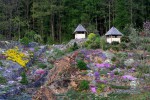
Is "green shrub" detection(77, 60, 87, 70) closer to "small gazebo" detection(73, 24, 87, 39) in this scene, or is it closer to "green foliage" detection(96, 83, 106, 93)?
"green foliage" detection(96, 83, 106, 93)

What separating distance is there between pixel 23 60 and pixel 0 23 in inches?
877

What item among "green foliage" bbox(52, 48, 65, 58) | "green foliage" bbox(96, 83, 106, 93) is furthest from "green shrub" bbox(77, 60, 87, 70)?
"green foliage" bbox(52, 48, 65, 58)

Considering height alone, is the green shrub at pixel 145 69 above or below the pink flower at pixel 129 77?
above

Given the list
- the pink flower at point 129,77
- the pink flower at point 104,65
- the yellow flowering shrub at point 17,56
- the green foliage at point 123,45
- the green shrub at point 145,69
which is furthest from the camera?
the green foliage at point 123,45

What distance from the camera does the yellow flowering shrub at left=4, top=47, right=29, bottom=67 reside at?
35513 millimetres

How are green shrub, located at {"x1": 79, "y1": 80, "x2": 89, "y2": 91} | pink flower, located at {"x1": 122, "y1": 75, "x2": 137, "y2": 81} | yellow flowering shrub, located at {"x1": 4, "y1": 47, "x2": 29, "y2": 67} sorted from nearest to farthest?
green shrub, located at {"x1": 79, "y1": 80, "x2": 89, "y2": 91} → pink flower, located at {"x1": 122, "y1": 75, "x2": 137, "y2": 81} → yellow flowering shrub, located at {"x1": 4, "y1": 47, "x2": 29, "y2": 67}

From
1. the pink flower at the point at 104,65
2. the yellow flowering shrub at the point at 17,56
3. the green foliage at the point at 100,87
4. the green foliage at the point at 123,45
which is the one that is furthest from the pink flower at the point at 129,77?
the yellow flowering shrub at the point at 17,56

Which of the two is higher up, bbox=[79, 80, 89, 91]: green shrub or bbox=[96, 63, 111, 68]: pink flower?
bbox=[96, 63, 111, 68]: pink flower

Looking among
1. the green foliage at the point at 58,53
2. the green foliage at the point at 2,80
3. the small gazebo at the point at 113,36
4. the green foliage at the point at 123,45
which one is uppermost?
the small gazebo at the point at 113,36

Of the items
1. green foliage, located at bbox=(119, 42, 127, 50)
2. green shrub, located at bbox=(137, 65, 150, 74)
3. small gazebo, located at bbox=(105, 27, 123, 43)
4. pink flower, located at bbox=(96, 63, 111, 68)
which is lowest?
green shrub, located at bbox=(137, 65, 150, 74)

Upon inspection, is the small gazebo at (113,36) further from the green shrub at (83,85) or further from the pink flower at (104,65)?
the green shrub at (83,85)

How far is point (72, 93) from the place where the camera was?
25656 millimetres

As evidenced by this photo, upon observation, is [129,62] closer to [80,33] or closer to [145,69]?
[145,69]

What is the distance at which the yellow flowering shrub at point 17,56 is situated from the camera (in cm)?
3551
